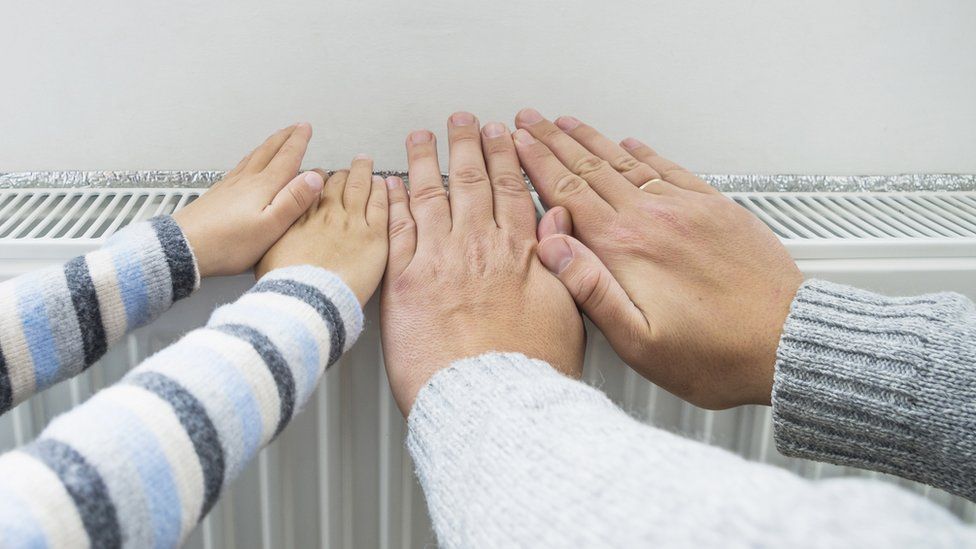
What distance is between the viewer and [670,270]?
0.52m

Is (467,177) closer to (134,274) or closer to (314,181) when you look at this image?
(314,181)

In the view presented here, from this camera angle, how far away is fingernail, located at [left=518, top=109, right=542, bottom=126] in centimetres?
62

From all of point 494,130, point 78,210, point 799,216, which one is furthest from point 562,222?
point 78,210

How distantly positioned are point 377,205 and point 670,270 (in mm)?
211

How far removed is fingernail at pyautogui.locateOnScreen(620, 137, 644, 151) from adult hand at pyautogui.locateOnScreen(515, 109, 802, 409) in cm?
3

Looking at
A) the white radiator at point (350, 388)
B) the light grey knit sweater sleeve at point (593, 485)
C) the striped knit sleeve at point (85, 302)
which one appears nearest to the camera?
the light grey knit sweater sleeve at point (593, 485)

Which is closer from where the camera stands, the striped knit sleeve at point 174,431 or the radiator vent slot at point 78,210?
the striped knit sleeve at point 174,431

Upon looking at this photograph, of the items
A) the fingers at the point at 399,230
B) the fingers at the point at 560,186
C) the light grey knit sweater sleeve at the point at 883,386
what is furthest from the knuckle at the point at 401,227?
the light grey knit sweater sleeve at the point at 883,386

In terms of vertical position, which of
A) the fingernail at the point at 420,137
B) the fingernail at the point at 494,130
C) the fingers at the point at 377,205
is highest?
the fingernail at the point at 494,130

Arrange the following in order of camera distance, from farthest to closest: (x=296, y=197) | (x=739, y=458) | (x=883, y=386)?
(x=296, y=197) < (x=883, y=386) < (x=739, y=458)

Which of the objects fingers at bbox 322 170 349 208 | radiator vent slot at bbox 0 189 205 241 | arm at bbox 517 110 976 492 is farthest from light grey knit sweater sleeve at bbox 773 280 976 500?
radiator vent slot at bbox 0 189 205 241

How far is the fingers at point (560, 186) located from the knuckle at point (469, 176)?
39 mm

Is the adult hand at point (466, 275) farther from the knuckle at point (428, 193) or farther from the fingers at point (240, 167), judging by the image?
the fingers at point (240, 167)

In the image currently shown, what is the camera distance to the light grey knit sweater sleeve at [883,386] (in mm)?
427
